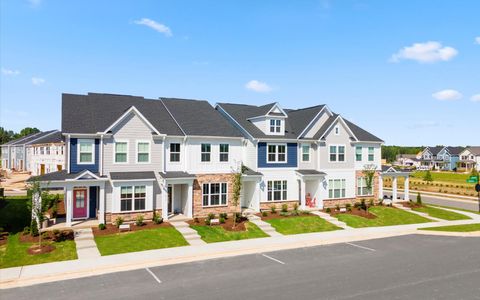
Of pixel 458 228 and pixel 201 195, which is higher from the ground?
pixel 201 195

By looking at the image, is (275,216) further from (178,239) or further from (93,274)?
(93,274)

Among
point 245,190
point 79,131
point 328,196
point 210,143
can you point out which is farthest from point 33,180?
point 328,196

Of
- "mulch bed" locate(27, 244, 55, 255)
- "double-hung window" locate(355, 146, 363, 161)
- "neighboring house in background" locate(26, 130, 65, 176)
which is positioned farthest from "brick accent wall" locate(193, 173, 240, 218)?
"neighboring house in background" locate(26, 130, 65, 176)

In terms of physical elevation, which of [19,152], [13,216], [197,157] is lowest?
[13,216]

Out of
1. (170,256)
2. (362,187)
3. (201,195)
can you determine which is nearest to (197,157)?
(201,195)

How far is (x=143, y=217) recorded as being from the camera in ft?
82.9

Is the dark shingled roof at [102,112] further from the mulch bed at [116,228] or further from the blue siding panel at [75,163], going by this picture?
the mulch bed at [116,228]

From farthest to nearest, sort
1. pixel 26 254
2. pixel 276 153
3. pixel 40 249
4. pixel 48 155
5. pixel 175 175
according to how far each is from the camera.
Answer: pixel 48 155 < pixel 276 153 < pixel 175 175 < pixel 40 249 < pixel 26 254

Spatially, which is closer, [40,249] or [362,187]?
[40,249]

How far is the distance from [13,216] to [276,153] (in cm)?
2074

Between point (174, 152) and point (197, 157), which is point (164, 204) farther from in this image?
point (197, 157)

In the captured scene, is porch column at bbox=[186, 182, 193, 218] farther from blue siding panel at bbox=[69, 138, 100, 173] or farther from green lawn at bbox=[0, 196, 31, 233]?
green lawn at bbox=[0, 196, 31, 233]

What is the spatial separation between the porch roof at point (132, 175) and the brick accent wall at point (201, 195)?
3516 mm

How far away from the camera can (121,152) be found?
2572cm
